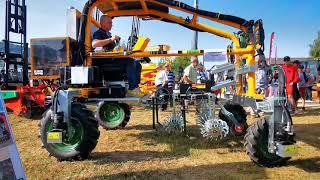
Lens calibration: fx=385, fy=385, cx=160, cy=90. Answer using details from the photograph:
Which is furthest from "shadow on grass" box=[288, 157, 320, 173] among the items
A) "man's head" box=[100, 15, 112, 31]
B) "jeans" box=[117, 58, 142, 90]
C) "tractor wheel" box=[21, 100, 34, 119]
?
"tractor wheel" box=[21, 100, 34, 119]

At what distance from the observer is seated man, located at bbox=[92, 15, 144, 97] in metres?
7.18

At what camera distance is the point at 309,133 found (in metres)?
8.42

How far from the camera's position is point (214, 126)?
6.44 metres

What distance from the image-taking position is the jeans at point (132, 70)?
7.47m

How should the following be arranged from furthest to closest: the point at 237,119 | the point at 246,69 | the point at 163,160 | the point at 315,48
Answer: the point at 315,48 < the point at 237,119 < the point at 246,69 < the point at 163,160

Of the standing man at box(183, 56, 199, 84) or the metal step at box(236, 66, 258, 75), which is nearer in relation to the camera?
the metal step at box(236, 66, 258, 75)

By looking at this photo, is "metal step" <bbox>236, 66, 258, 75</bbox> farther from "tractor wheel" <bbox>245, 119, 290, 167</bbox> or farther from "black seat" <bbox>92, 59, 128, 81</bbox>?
"black seat" <bbox>92, 59, 128, 81</bbox>

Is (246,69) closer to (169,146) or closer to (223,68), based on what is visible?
(223,68)

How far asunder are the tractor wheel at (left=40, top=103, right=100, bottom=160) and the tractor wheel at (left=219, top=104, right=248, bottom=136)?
2755mm

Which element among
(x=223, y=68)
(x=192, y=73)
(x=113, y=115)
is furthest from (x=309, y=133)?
(x=113, y=115)

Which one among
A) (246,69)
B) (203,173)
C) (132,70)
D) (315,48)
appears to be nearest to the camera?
(203,173)

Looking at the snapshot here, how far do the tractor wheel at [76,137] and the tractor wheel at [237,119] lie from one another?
2755 mm

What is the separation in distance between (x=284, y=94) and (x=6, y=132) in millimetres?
3587

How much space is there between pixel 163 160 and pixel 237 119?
2.49 metres
